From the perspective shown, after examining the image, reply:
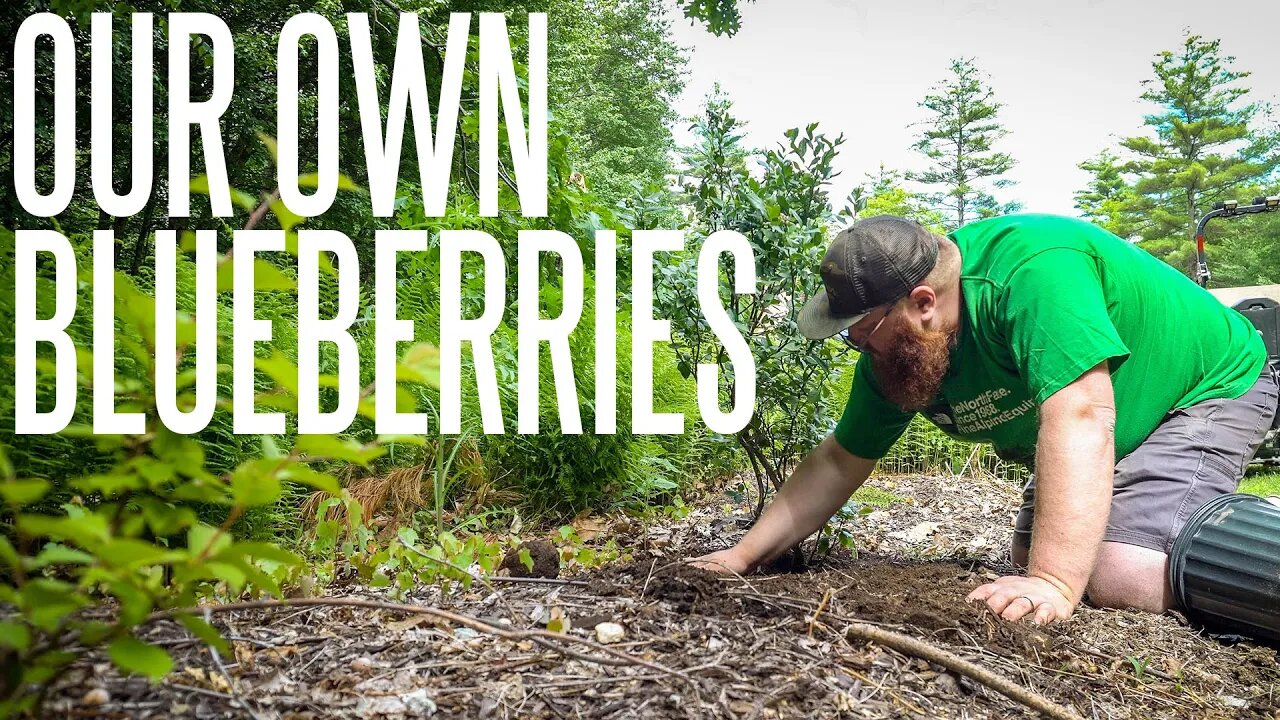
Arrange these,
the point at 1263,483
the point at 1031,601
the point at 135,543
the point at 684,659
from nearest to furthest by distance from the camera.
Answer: the point at 135,543 < the point at 684,659 < the point at 1031,601 < the point at 1263,483

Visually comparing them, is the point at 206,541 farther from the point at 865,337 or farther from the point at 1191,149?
the point at 1191,149

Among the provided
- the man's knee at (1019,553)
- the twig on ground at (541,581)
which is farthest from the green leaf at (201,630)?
the man's knee at (1019,553)

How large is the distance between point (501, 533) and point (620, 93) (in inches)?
1221

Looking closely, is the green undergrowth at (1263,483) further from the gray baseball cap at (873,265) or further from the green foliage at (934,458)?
the gray baseball cap at (873,265)

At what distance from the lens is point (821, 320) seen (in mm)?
2727

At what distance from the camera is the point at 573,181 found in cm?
359

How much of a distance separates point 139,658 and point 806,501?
2.26 meters

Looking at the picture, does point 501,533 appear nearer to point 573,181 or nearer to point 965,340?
point 573,181

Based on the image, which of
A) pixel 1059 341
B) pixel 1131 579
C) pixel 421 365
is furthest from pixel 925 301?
pixel 421 365

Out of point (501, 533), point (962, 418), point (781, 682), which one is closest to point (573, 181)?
point (501, 533)

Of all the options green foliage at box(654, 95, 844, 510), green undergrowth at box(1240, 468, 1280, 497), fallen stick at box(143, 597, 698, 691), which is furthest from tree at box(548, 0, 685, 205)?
fallen stick at box(143, 597, 698, 691)

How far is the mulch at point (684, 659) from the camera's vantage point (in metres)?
1.49

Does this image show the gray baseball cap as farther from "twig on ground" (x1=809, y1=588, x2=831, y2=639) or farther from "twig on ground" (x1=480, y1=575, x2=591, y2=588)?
"twig on ground" (x1=480, y1=575, x2=591, y2=588)

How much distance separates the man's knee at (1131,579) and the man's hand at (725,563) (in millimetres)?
1182
